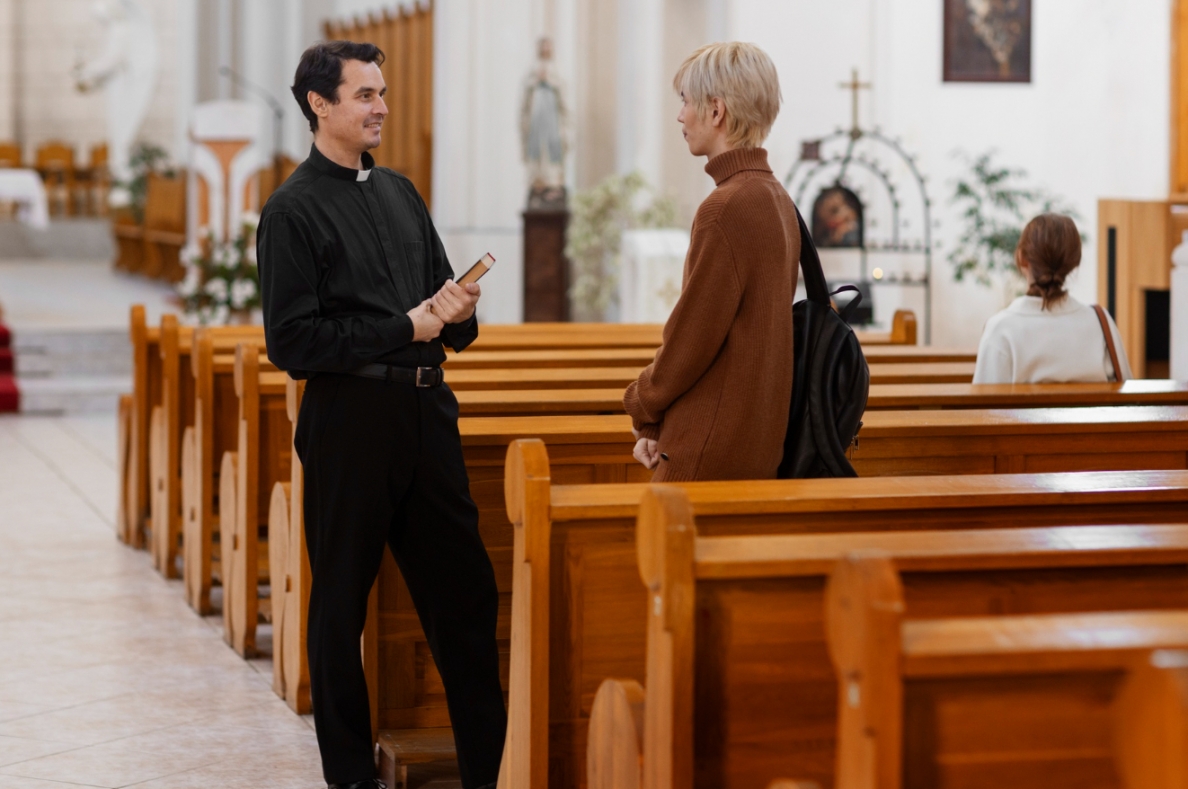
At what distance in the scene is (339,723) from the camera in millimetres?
2887

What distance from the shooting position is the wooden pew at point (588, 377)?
13.9 feet

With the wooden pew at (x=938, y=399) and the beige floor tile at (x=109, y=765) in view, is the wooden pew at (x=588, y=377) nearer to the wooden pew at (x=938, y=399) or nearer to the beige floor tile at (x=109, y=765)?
the wooden pew at (x=938, y=399)

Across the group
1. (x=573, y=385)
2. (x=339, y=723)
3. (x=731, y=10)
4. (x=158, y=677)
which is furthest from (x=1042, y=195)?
(x=339, y=723)

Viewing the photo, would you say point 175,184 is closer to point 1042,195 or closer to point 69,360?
point 69,360

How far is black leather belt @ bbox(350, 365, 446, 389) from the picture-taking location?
281 centimetres

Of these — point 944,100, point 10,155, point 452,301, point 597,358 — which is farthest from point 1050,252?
point 10,155

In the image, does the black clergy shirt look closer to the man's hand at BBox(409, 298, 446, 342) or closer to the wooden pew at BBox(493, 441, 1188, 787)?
the man's hand at BBox(409, 298, 446, 342)

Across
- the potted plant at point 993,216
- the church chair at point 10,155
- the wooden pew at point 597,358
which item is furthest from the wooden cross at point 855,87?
the church chair at point 10,155

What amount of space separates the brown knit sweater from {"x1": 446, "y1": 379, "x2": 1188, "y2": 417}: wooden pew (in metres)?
1.24

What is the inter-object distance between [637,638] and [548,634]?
6.7 inches

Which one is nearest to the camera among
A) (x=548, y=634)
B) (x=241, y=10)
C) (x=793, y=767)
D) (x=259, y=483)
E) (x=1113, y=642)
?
(x=1113, y=642)

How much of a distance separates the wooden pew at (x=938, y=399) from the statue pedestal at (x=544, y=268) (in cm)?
770

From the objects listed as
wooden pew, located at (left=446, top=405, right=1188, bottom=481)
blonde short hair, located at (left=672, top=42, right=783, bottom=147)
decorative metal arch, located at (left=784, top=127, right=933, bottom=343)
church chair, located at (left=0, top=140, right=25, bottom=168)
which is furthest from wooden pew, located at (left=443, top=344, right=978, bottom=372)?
church chair, located at (left=0, top=140, right=25, bottom=168)

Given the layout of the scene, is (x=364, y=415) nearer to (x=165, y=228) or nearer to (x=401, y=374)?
(x=401, y=374)
